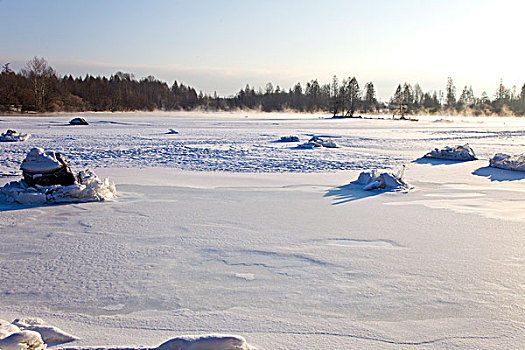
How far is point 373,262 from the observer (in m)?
3.49

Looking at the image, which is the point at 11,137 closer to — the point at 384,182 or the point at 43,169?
the point at 43,169

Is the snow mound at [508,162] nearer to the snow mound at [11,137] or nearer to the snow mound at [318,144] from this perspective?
the snow mound at [318,144]

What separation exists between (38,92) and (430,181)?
190 feet

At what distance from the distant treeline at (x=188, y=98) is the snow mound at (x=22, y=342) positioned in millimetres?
53352

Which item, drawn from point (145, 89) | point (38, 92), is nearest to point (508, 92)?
A: point (145, 89)

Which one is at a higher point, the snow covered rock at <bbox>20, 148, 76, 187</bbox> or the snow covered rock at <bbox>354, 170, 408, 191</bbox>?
the snow covered rock at <bbox>20, 148, 76, 187</bbox>

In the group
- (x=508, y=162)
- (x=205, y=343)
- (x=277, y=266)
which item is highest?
(x=508, y=162)

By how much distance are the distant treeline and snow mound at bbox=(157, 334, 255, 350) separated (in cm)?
5377

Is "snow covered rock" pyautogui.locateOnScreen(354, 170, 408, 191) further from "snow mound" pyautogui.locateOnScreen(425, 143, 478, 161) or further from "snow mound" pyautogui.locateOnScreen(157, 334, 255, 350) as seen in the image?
"snow mound" pyautogui.locateOnScreen(157, 334, 255, 350)

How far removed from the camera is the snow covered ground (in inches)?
95.0

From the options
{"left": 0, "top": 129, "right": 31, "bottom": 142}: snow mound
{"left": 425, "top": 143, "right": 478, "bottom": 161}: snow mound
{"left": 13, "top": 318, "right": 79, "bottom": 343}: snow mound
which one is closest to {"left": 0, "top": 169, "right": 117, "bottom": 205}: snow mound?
{"left": 13, "top": 318, "right": 79, "bottom": 343}: snow mound

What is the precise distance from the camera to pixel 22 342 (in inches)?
75.0

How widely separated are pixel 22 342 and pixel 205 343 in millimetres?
884

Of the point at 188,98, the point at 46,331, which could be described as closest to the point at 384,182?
the point at 46,331
